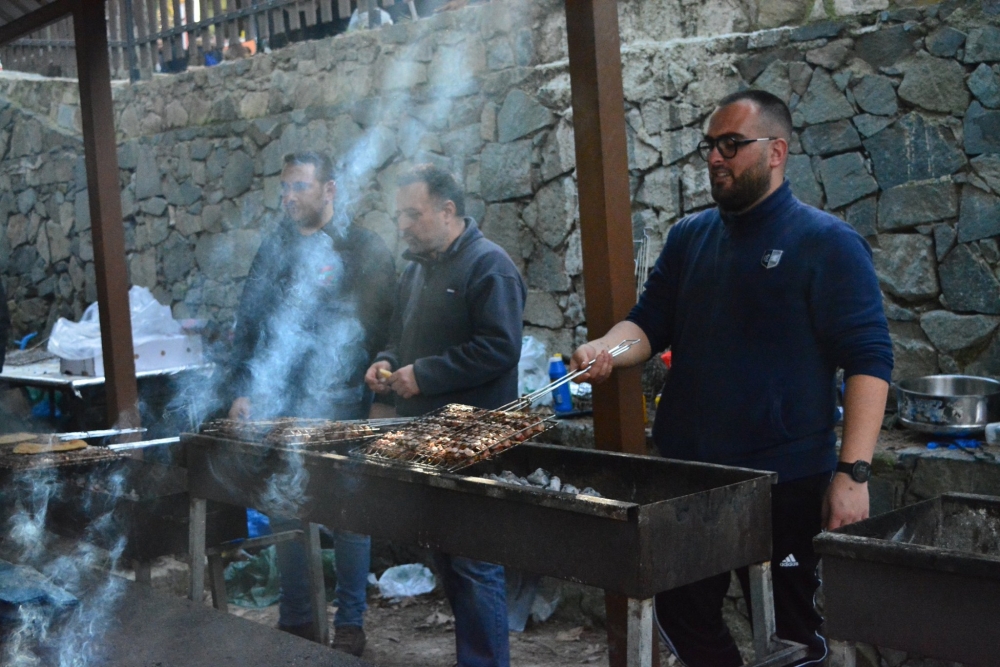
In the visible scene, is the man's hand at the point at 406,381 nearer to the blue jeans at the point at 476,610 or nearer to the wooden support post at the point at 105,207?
the blue jeans at the point at 476,610

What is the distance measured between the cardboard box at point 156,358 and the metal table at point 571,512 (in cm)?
413

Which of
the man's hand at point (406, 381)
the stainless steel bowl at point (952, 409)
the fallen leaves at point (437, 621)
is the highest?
the man's hand at point (406, 381)

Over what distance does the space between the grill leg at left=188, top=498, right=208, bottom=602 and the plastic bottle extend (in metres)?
2.59

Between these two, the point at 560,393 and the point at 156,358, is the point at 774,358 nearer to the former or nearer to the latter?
the point at 560,393

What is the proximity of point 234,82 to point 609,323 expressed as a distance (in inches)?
274

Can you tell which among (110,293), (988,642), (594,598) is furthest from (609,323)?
(110,293)

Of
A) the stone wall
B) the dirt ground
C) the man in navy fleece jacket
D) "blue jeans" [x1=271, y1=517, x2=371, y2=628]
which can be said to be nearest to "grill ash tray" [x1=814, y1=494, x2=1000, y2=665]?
the man in navy fleece jacket

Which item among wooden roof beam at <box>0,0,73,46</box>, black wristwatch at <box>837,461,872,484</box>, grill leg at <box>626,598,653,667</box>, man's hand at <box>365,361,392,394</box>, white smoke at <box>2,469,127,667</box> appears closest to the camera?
grill leg at <box>626,598,653,667</box>

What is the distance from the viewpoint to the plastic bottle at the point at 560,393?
659 cm

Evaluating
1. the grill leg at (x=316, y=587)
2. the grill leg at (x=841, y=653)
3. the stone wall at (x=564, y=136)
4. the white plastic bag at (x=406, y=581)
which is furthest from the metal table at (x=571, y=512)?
the stone wall at (x=564, y=136)

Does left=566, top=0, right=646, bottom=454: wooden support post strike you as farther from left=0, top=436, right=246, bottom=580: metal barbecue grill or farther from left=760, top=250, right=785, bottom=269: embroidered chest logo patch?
left=0, top=436, right=246, bottom=580: metal barbecue grill

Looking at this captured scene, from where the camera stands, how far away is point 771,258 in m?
3.56

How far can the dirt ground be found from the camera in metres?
5.69

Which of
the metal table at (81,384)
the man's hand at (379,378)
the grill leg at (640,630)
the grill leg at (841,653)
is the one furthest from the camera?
the metal table at (81,384)
